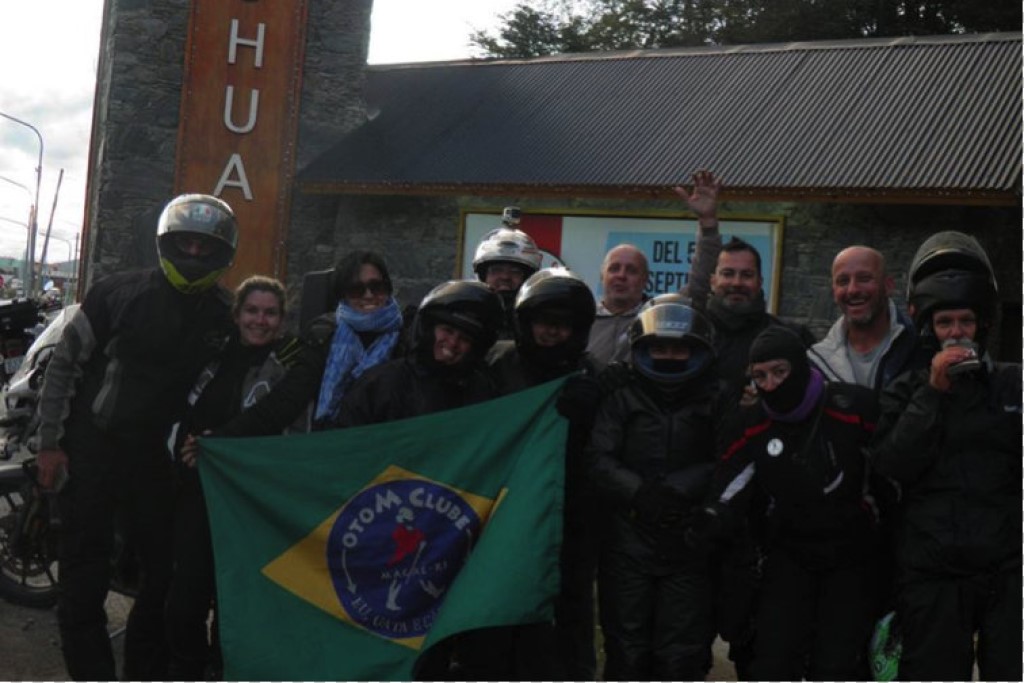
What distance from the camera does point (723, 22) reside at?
2966 cm

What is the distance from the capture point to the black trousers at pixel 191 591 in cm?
495

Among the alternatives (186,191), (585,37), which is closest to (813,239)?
(186,191)

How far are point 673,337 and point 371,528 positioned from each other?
1357 millimetres

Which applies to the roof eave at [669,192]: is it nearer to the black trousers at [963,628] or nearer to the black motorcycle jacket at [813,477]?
the black motorcycle jacket at [813,477]

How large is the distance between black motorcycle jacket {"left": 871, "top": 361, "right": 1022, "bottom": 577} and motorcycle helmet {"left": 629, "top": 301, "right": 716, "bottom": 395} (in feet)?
2.41

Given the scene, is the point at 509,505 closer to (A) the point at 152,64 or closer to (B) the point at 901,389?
(B) the point at 901,389

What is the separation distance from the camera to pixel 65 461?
512cm

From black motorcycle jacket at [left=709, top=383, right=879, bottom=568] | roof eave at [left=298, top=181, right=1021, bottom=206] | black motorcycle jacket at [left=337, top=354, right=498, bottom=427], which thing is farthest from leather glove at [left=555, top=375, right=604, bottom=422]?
roof eave at [left=298, top=181, right=1021, bottom=206]

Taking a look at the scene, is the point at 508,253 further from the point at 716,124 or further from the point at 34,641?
the point at 716,124

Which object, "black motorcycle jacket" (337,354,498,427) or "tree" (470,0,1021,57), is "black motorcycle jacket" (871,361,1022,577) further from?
"tree" (470,0,1021,57)

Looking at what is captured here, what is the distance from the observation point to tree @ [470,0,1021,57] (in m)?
27.4

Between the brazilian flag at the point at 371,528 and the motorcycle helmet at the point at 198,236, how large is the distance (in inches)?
31.4

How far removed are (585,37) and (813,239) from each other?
19035 millimetres

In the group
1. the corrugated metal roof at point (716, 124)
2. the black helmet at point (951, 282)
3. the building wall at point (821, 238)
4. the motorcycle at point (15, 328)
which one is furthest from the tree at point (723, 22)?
the black helmet at point (951, 282)
